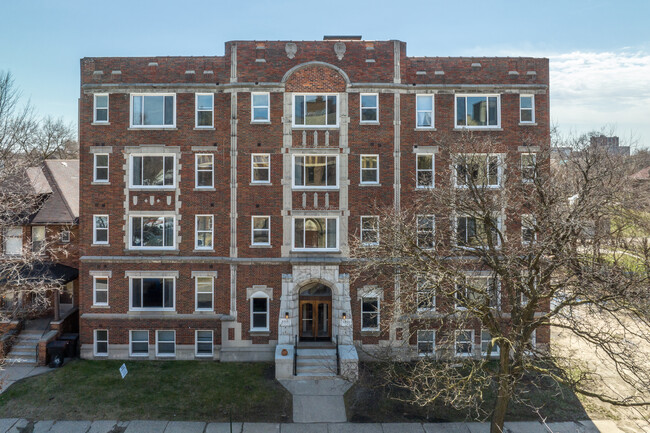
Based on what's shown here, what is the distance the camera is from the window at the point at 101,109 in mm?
20109

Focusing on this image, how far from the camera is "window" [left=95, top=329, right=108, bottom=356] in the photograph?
1995 cm

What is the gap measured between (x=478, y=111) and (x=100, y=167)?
19516 mm

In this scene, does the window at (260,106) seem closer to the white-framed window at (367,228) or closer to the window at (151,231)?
the window at (151,231)

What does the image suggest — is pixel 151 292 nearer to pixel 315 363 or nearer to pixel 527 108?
pixel 315 363

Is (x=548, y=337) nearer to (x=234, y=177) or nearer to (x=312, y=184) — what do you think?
(x=312, y=184)

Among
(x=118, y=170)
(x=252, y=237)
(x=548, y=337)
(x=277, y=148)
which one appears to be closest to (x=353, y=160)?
(x=277, y=148)

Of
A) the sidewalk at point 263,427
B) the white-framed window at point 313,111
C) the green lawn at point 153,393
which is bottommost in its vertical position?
the sidewalk at point 263,427

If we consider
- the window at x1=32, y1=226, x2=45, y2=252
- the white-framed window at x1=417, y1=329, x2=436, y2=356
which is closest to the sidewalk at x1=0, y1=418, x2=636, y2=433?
the white-framed window at x1=417, y1=329, x2=436, y2=356

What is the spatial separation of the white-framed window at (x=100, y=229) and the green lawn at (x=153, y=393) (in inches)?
237

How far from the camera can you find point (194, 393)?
54.3ft

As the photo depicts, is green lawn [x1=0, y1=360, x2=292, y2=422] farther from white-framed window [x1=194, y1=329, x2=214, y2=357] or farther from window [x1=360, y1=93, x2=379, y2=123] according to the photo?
window [x1=360, y1=93, x2=379, y2=123]

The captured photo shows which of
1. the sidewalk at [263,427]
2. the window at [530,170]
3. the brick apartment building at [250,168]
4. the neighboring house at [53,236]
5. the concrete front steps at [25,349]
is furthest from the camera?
the neighboring house at [53,236]

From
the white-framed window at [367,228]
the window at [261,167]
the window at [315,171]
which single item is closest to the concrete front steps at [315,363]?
the white-framed window at [367,228]

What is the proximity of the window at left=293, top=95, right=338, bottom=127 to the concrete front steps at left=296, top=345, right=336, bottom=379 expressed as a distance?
36.7 feet
